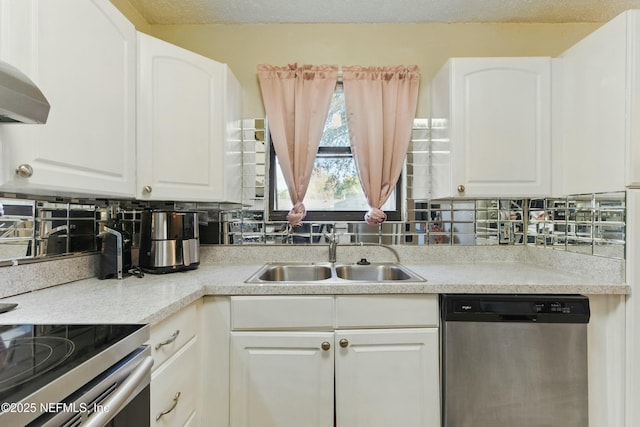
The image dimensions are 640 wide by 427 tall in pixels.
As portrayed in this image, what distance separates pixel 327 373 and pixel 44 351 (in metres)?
0.99

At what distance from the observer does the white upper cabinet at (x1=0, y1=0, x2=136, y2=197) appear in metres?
0.88

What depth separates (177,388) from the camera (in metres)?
1.12

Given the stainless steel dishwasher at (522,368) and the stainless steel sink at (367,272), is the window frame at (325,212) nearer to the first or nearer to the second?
the stainless steel sink at (367,272)

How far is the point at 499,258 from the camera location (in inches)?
76.0

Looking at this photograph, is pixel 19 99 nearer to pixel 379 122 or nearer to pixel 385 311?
pixel 385 311

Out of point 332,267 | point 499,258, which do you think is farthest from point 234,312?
point 499,258

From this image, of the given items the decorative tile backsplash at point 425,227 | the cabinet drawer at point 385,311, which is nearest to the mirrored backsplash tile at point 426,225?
the decorative tile backsplash at point 425,227

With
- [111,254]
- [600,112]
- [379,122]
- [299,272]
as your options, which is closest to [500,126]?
[600,112]

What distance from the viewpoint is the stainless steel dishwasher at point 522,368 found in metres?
1.31

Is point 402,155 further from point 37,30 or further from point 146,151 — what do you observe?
point 37,30

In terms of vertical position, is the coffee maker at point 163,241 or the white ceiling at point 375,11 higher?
the white ceiling at point 375,11

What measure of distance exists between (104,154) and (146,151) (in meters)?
0.23

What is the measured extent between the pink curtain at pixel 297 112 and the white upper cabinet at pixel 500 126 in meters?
0.74

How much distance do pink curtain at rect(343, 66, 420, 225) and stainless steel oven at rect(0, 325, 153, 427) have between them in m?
1.39
